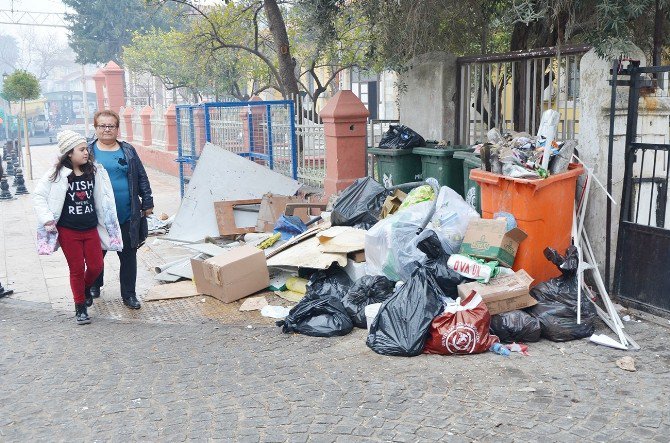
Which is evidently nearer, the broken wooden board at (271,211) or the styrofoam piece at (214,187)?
the broken wooden board at (271,211)

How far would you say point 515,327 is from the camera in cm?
504

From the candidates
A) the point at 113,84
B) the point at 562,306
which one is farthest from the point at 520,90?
the point at 113,84

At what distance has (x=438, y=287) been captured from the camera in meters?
5.25

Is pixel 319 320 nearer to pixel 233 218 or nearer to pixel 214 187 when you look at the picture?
pixel 233 218

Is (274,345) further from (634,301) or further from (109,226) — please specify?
(634,301)

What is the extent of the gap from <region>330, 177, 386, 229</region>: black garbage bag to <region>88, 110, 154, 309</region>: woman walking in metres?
1.95

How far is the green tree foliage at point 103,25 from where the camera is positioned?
4569cm

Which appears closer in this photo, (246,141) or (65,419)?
(65,419)

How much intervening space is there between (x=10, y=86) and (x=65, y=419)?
19.9 m

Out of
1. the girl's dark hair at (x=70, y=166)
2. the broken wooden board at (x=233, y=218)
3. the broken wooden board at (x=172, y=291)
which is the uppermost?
the girl's dark hair at (x=70, y=166)

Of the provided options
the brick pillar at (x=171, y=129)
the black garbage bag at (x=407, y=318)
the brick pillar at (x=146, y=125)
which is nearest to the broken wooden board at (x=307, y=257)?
the black garbage bag at (x=407, y=318)

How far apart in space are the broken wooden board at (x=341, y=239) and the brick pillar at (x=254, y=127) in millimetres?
4316

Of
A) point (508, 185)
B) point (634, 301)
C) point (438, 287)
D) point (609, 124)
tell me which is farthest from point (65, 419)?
point (609, 124)

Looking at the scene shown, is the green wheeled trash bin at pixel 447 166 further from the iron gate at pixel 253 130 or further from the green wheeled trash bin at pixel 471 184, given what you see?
the iron gate at pixel 253 130
